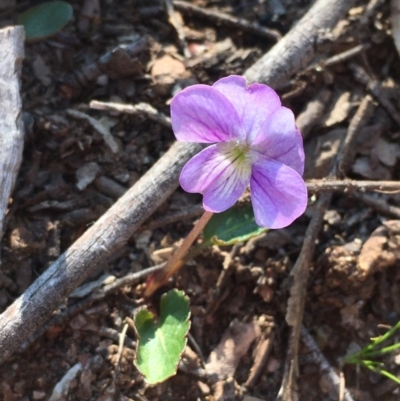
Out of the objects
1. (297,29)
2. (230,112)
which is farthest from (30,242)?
(297,29)

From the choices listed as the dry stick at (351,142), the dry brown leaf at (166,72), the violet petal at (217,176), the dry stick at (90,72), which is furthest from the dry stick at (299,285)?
the dry stick at (90,72)

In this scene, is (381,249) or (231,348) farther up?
(381,249)

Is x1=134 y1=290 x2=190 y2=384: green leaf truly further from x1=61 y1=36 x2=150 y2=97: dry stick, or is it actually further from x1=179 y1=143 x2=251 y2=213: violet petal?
x1=61 y1=36 x2=150 y2=97: dry stick

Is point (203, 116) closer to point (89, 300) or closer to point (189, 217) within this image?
point (189, 217)

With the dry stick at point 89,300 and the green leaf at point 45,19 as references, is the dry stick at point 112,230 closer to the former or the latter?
the dry stick at point 89,300

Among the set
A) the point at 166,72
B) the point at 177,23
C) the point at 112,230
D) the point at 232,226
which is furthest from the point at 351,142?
the point at 112,230
